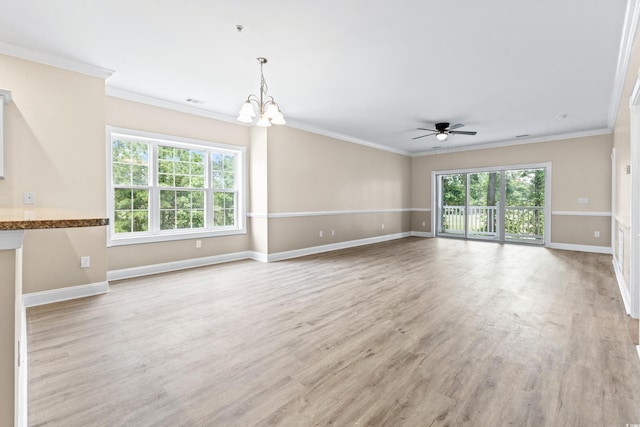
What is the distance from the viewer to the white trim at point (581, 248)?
255 inches

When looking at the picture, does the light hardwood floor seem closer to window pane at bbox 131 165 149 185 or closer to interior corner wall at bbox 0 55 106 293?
interior corner wall at bbox 0 55 106 293

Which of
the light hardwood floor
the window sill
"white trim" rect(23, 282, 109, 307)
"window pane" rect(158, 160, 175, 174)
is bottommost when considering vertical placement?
the light hardwood floor

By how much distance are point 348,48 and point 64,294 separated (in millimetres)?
4068

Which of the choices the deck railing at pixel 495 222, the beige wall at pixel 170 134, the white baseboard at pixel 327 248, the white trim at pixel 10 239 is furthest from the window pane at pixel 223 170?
the deck railing at pixel 495 222

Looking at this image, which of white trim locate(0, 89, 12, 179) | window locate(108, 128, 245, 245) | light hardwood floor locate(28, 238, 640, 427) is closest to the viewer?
light hardwood floor locate(28, 238, 640, 427)

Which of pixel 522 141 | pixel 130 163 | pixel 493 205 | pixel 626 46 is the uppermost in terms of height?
pixel 522 141

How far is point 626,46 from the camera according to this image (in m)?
2.92

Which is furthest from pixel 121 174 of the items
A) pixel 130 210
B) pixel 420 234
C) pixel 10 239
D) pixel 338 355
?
pixel 420 234

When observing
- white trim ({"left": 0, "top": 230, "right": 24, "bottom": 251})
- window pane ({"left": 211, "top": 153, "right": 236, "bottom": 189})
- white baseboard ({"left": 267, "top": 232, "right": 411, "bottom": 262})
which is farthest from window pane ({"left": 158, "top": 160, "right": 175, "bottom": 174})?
white trim ({"left": 0, "top": 230, "right": 24, "bottom": 251})

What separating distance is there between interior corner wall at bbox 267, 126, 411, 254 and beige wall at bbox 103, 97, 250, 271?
715 mm

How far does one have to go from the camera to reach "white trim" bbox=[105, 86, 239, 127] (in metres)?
4.23

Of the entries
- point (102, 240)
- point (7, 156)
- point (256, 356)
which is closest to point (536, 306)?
point (256, 356)

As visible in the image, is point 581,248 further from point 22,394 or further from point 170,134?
point 22,394

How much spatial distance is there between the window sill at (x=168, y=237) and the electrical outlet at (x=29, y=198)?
3.51ft
